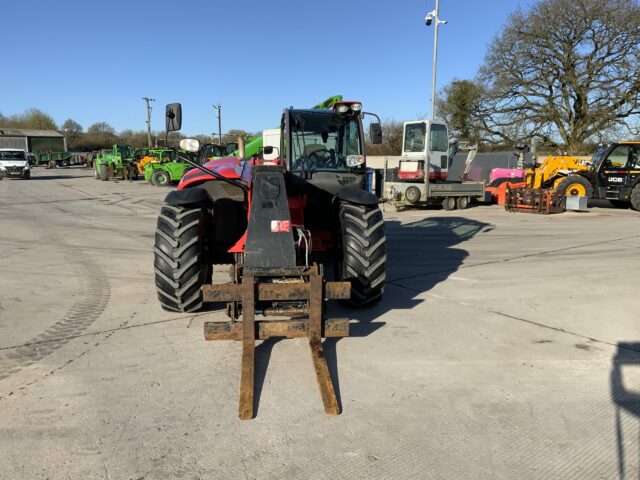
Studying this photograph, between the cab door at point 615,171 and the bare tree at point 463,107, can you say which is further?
the bare tree at point 463,107

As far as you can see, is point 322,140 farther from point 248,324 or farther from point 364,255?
point 248,324

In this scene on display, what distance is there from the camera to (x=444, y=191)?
1496 cm

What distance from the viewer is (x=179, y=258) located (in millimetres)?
4418

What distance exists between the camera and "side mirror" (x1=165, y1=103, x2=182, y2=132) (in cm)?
420

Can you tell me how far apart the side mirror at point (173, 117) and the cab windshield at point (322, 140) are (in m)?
1.86

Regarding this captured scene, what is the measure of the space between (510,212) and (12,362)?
1400 centimetres

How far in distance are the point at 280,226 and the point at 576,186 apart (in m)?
14.5

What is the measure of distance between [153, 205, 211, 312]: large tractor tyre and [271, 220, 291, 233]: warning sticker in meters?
0.96

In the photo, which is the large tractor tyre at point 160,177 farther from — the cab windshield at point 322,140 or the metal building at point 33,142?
the metal building at point 33,142

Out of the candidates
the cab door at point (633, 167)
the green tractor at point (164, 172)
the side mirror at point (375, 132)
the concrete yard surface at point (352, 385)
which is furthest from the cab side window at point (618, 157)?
the green tractor at point (164, 172)

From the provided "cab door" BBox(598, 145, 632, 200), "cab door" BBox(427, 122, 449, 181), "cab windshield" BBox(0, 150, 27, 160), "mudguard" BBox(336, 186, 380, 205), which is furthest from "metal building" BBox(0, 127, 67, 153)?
"mudguard" BBox(336, 186, 380, 205)

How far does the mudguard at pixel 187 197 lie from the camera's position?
182 inches

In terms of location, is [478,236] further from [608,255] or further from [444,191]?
[444,191]

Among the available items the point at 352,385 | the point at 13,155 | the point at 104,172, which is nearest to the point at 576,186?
the point at 352,385
